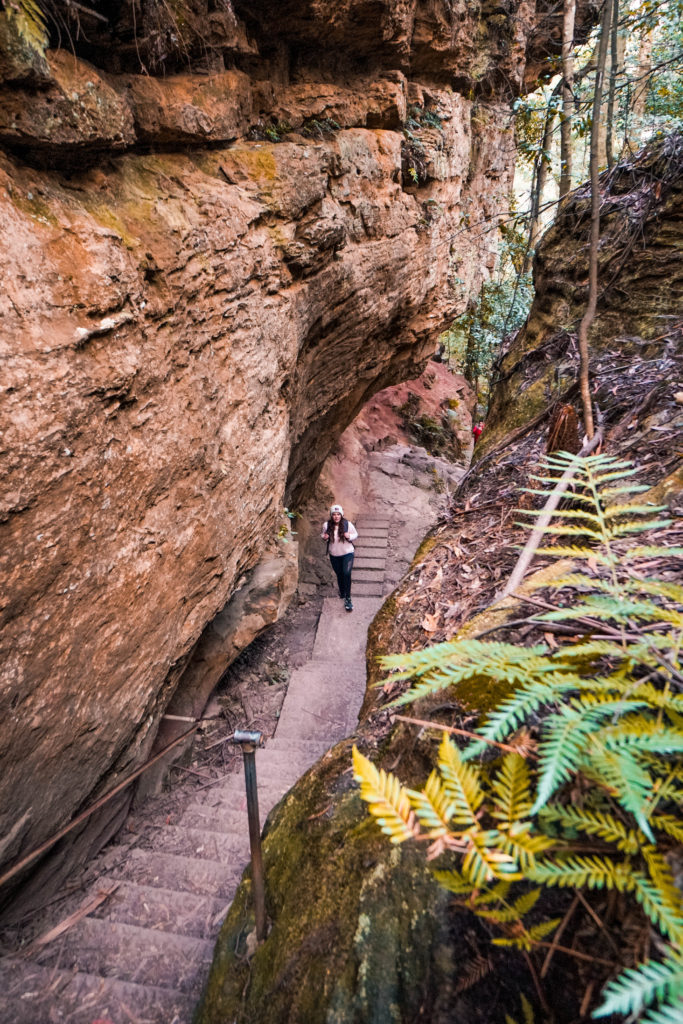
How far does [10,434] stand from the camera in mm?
2459

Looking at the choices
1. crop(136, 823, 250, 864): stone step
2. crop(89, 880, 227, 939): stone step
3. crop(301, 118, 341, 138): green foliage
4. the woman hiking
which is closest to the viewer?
crop(89, 880, 227, 939): stone step

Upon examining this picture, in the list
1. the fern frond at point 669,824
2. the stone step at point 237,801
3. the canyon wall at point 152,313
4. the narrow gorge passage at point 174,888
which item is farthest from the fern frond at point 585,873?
the stone step at point 237,801

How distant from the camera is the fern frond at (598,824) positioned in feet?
3.33

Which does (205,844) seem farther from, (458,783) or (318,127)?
(318,127)

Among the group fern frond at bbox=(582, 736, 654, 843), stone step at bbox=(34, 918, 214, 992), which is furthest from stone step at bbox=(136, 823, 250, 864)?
fern frond at bbox=(582, 736, 654, 843)

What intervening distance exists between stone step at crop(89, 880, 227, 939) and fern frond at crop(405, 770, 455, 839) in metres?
3.58

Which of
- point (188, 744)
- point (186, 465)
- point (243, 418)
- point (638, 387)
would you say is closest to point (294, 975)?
point (186, 465)

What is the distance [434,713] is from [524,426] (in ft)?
10.1

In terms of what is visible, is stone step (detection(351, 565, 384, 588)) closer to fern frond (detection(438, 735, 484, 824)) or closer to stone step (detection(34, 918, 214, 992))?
stone step (detection(34, 918, 214, 992))

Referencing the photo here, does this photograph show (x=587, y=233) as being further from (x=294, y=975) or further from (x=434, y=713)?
(x=294, y=975)

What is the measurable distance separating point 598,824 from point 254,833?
1.92m

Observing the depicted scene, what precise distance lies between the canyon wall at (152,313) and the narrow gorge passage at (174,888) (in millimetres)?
460

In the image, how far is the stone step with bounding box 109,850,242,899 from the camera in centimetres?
405

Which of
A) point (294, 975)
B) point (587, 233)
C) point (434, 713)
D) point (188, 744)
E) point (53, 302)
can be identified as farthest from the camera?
point (188, 744)
